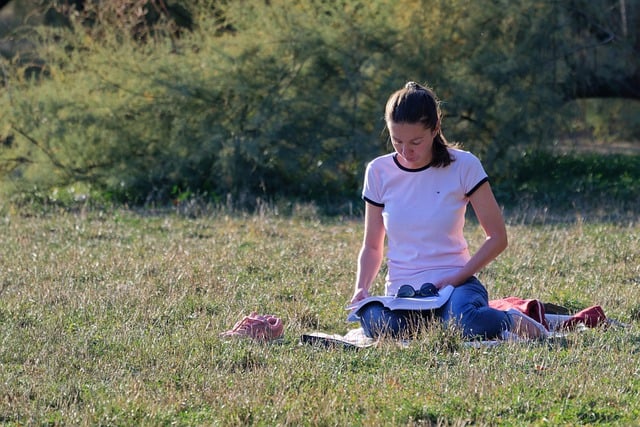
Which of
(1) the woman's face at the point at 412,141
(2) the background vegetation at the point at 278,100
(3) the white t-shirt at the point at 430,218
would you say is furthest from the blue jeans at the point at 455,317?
(2) the background vegetation at the point at 278,100

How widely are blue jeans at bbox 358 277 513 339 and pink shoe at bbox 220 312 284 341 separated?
0.48 meters

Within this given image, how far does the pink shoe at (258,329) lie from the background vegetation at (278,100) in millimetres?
7044

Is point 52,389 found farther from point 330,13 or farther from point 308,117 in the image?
point 330,13

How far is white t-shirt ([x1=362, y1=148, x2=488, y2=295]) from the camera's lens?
232 inches

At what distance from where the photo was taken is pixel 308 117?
12969 mm

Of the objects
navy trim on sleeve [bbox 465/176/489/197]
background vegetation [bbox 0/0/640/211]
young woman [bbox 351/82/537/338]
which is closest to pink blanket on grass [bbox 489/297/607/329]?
young woman [bbox 351/82/537/338]

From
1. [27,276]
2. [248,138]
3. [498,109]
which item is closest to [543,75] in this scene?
[498,109]

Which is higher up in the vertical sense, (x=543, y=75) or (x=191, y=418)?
(x=543, y=75)

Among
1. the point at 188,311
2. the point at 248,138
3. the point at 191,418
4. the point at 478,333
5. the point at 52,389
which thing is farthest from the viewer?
the point at 248,138

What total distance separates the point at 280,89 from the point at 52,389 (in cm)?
879

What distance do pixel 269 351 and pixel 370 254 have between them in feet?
3.14

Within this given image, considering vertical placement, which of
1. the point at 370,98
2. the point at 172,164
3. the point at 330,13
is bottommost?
the point at 172,164

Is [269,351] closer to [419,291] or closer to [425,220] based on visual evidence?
[419,291]

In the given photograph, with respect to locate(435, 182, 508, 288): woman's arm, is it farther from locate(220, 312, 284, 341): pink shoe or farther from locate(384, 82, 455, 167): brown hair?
locate(220, 312, 284, 341): pink shoe
